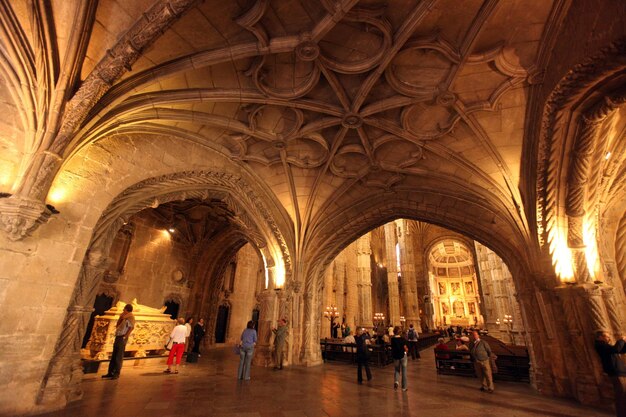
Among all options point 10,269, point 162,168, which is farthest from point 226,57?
point 10,269

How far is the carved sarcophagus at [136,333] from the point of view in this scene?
7590mm

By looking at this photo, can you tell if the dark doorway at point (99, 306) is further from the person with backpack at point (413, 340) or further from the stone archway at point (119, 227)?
the person with backpack at point (413, 340)

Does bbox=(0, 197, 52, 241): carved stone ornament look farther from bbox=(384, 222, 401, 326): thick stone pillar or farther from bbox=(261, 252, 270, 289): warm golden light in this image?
bbox=(384, 222, 401, 326): thick stone pillar

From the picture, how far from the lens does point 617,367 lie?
14.8ft

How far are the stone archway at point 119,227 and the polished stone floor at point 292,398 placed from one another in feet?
1.73

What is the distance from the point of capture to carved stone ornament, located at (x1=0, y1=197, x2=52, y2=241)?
150 inches

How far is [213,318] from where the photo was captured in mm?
14734

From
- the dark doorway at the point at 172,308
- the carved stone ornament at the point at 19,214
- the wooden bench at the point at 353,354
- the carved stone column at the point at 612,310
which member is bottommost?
the wooden bench at the point at 353,354

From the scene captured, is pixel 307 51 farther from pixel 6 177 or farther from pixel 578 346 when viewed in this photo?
pixel 578 346

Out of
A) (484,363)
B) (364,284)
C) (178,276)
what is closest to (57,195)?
(178,276)

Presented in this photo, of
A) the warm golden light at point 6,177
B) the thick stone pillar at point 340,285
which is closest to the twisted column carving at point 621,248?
the thick stone pillar at point 340,285

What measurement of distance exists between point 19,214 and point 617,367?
30.6ft

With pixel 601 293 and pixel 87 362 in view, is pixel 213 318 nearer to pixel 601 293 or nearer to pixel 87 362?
pixel 87 362

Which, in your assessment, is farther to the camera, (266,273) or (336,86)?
(266,273)
